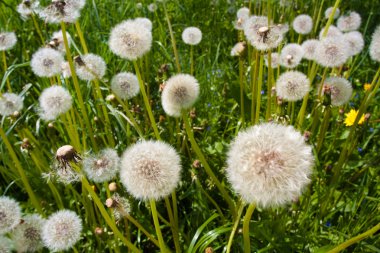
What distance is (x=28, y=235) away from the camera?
1968 millimetres

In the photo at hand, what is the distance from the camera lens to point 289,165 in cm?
121

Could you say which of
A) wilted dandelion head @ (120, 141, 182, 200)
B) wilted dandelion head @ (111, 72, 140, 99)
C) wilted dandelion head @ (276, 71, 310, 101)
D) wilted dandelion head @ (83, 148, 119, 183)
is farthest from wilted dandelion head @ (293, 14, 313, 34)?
wilted dandelion head @ (120, 141, 182, 200)

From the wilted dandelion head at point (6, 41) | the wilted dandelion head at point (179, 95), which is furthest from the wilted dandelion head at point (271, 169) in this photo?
the wilted dandelion head at point (6, 41)

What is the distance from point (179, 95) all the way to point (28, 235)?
1038mm

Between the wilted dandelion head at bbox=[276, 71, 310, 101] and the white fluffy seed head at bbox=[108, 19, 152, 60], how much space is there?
93 centimetres

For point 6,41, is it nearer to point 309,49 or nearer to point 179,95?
point 179,95

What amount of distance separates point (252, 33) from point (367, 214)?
4.29 ft

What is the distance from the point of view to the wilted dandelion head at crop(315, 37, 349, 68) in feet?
8.20

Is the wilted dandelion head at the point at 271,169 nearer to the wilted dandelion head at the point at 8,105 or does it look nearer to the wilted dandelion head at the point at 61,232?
the wilted dandelion head at the point at 61,232

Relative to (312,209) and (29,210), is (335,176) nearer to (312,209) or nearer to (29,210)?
(312,209)

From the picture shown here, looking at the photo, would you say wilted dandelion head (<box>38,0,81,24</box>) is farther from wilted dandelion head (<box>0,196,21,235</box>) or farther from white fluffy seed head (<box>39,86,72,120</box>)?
wilted dandelion head (<box>0,196,21,235</box>)

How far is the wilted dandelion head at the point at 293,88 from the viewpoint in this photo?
2.50m

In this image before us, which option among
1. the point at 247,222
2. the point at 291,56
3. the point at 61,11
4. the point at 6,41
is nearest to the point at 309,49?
the point at 291,56

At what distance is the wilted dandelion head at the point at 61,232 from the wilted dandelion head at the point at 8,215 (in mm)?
138
